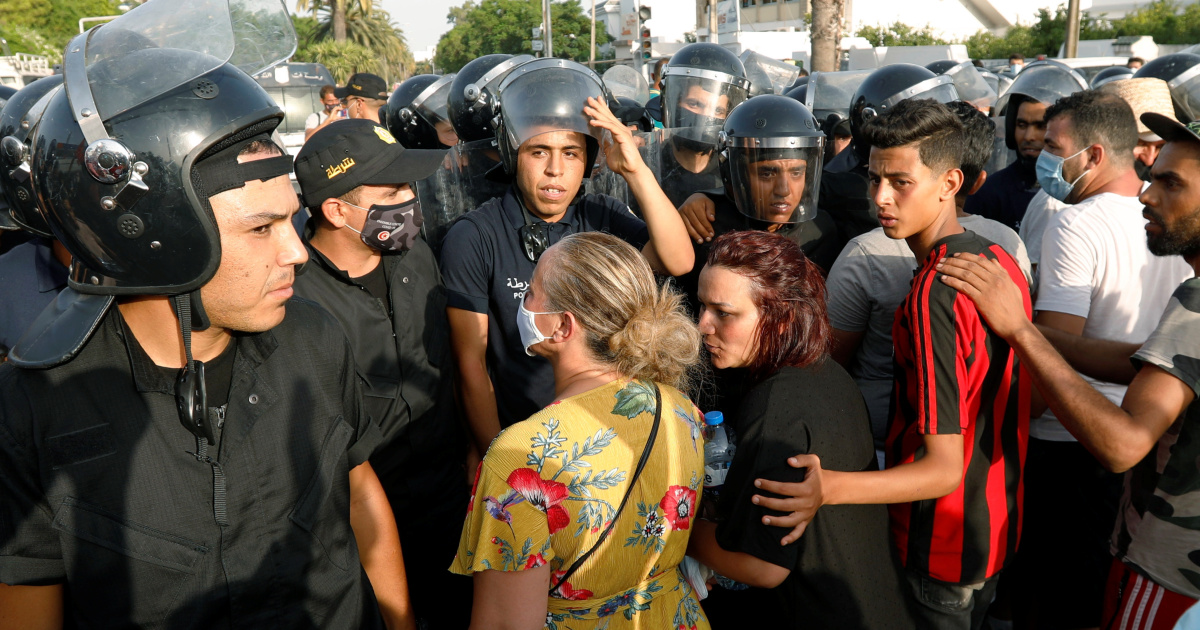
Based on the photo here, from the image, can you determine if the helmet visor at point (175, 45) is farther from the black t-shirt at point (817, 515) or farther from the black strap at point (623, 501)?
the black t-shirt at point (817, 515)

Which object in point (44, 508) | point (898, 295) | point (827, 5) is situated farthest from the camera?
point (827, 5)

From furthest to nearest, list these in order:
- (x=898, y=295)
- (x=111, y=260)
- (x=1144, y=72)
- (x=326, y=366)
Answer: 1. (x=1144, y=72)
2. (x=898, y=295)
3. (x=326, y=366)
4. (x=111, y=260)

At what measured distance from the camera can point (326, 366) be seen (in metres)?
1.82

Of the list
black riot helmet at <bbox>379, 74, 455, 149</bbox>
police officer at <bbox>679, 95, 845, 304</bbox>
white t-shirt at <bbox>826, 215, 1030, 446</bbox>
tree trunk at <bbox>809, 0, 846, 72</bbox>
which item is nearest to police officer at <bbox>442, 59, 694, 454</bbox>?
police officer at <bbox>679, 95, 845, 304</bbox>

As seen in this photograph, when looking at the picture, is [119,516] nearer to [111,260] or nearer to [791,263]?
[111,260]

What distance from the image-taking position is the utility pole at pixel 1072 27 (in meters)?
16.8

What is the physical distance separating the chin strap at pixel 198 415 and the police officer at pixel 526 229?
145 centimetres

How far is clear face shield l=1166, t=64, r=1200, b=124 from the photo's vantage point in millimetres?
5113

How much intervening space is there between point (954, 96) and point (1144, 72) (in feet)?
5.96

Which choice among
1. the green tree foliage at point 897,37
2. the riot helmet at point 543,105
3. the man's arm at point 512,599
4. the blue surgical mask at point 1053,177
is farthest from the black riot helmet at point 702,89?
the green tree foliage at point 897,37

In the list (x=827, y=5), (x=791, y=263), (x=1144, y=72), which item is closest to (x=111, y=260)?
(x=791, y=263)

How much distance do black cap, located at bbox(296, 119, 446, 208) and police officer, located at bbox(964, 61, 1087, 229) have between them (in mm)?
3492

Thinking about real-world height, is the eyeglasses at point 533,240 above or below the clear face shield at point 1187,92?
below

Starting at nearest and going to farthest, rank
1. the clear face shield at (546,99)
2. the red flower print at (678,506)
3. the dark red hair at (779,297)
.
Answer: the red flower print at (678,506) → the dark red hair at (779,297) → the clear face shield at (546,99)
